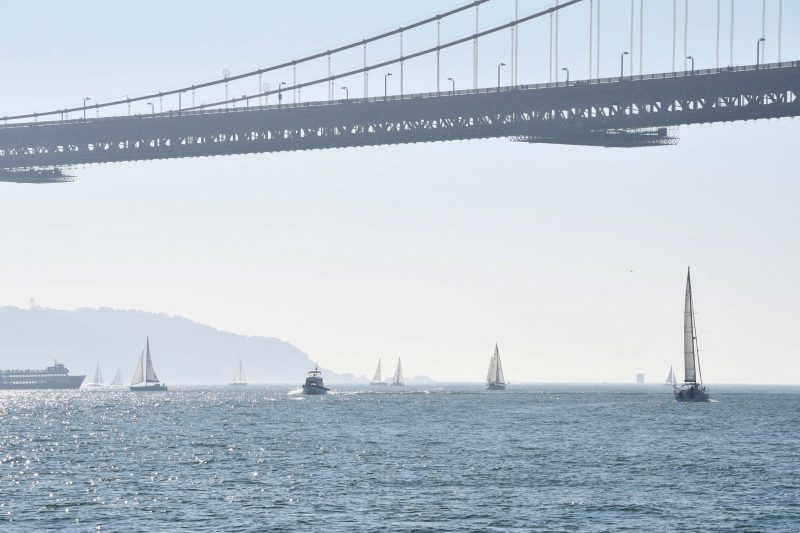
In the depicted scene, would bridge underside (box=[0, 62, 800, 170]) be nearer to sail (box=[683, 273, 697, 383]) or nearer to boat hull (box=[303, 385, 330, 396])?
sail (box=[683, 273, 697, 383])

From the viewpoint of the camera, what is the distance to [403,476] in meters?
55.2

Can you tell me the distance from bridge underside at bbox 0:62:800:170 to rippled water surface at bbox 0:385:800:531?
21136 millimetres

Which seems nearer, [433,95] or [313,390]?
[433,95]

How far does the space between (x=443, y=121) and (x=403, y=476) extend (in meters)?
55.8

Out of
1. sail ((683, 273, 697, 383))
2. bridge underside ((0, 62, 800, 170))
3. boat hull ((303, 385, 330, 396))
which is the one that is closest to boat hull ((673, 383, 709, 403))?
sail ((683, 273, 697, 383))

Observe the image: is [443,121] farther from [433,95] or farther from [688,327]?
[688,327]

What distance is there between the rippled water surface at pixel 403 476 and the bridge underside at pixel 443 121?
21136 millimetres

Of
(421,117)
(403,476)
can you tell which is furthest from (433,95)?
(403,476)

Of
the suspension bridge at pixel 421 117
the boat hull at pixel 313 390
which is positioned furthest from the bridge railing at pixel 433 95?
the boat hull at pixel 313 390

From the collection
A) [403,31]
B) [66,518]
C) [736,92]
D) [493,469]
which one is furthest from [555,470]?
[403,31]

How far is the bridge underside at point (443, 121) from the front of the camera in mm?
94000

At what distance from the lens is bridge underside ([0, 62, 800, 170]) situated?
94000 mm

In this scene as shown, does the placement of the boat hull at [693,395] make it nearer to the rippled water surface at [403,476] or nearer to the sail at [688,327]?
the sail at [688,327]

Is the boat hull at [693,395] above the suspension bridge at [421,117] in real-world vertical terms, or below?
below
